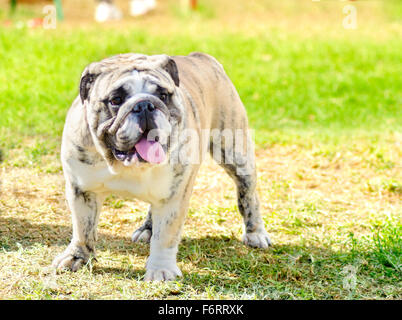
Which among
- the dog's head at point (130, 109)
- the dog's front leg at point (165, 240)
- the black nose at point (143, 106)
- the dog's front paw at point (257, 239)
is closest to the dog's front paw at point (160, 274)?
the dog's front leg at point (165, 240)

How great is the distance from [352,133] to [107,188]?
4.39 meters

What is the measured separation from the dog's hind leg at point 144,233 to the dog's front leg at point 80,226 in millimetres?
613

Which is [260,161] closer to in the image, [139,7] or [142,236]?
[142,236]

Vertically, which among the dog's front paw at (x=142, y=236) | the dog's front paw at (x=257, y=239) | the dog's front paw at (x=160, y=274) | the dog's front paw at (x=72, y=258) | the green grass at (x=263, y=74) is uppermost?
the green grass at (x=263, y=74)

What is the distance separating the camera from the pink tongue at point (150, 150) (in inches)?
137

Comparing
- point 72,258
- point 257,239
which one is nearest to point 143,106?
point 72,258

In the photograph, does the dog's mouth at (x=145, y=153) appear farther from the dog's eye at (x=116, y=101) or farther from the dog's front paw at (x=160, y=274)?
the dog's front paw at (x=160, y=274)

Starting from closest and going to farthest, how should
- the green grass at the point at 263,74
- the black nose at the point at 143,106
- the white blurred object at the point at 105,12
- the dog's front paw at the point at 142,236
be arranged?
1. the black nose at the point at 143,106
2. the dog's front paw at the point at 142,236
3. the green grass at the point at 263,74
4. the white blurred object at the point at 105,12

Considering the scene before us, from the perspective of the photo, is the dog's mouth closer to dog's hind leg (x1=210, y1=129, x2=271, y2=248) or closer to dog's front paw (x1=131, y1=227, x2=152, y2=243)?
dog's hind leg (x1=210, y1=129, x2=271, y2=248)

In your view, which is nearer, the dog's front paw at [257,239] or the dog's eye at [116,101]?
the dog's eye at [116,101]

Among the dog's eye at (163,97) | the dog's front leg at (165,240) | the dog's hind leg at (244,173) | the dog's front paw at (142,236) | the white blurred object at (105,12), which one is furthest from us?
the white blurred object at (105,12)

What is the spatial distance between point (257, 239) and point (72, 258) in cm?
137

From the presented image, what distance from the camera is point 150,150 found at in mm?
3473
